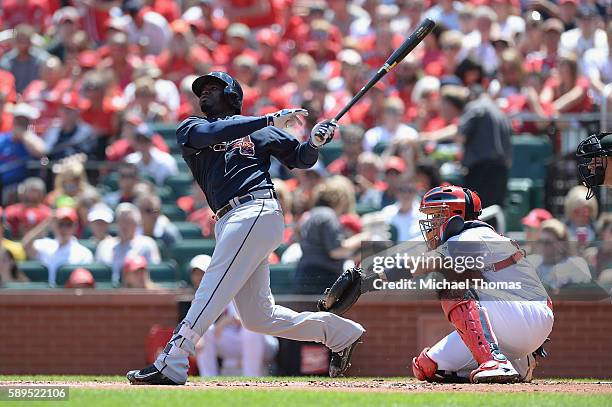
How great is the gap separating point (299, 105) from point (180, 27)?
238cm

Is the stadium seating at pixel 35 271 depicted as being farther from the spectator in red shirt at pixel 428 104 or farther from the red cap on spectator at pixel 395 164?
the spectator in red shirt at pixel 428 104

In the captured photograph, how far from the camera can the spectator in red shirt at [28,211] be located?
12.6 m

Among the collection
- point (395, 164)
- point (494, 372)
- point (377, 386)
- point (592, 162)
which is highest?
point (395, 164)

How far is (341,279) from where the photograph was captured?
305 inches

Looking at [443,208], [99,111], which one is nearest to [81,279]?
[99,111]

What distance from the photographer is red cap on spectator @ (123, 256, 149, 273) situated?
11.2m

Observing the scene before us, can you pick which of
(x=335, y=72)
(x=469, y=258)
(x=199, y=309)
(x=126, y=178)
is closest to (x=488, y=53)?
(x=335, y=72)

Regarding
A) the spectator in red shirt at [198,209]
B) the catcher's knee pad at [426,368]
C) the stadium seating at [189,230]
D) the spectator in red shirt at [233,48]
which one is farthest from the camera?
the spectator in red shirt at [233,48]

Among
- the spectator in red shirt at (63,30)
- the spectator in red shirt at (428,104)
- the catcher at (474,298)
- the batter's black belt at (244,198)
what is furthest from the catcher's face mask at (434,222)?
the spectator in red shirt at (63,30)

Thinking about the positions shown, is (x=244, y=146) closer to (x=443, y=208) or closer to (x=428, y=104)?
(x=443, y=208)

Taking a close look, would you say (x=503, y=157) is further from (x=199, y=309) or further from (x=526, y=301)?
(x=199, y=309)

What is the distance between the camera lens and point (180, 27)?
14797mm

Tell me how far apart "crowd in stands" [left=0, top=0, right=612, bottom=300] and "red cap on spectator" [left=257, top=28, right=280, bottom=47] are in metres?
0.08

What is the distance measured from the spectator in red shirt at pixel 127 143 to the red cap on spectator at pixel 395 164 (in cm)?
254
